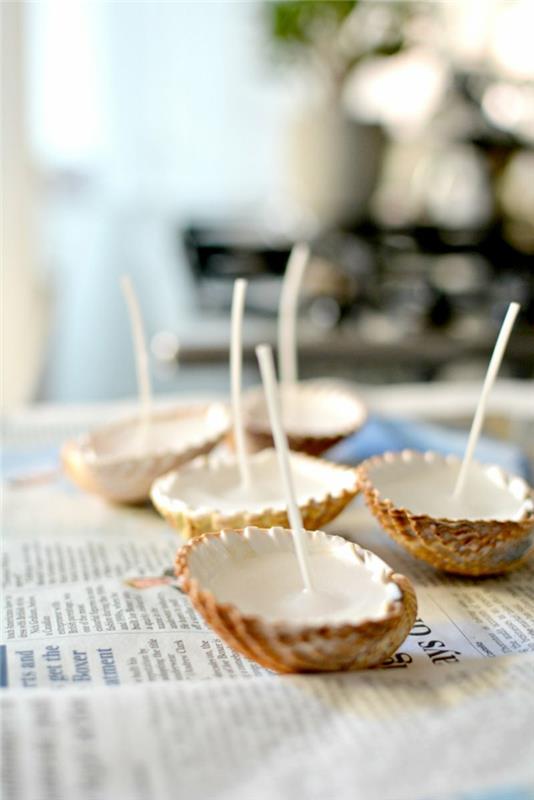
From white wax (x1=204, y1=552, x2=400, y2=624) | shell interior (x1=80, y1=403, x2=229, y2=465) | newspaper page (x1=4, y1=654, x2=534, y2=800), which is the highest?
white wax (x1=204, y1=552, x2=400, y2=624)

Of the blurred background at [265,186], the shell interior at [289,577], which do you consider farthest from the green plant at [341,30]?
the shell interior at [289,577]

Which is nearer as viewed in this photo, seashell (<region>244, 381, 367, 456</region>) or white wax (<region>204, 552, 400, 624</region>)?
white wax (<region>204, 552, 400, 624</region>)

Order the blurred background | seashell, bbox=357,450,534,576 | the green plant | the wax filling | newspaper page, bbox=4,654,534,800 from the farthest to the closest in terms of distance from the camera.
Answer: the green plant, the blurred background, the wax filling, seashell, bbox=357,450,534,576, newspaper page, bbox=4,654,534,800

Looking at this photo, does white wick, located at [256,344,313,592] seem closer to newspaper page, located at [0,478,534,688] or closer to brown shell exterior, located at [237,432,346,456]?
newspaper page, located at [0,478,534,688]

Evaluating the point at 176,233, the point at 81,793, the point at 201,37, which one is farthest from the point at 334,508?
the point at 201,37

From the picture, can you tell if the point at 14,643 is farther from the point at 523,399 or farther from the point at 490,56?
the point at 490,56

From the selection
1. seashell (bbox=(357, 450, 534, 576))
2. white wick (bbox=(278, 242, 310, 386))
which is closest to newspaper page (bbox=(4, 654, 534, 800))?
seashell (bbox=(357, 450, 534, 576))
